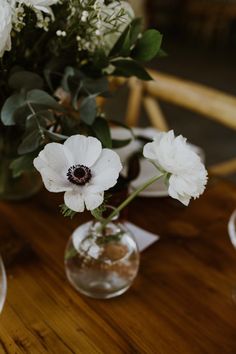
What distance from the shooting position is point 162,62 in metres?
4.01

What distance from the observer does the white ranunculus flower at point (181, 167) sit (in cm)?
46

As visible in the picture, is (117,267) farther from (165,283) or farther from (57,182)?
(57,182)

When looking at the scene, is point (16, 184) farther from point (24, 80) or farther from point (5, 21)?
point (5, 21)

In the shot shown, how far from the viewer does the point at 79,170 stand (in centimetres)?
46

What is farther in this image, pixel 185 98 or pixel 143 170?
pixel 185 98

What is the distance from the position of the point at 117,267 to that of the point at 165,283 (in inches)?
3.4

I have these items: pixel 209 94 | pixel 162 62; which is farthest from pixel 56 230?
pixel 162 62

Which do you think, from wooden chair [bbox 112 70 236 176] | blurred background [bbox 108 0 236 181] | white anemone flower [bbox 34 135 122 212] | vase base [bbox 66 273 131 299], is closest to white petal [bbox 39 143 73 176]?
white anemone flower [bbox 34 135 122 212]

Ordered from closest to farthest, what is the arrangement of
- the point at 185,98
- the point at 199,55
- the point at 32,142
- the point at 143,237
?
the point at 32,142 < the point at 143,237 < the point at 185,98 < the point at 199,55

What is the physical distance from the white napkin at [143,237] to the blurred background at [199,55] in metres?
1.63

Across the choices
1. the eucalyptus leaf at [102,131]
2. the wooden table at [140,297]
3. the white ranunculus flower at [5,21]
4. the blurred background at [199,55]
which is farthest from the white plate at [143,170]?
the blurred background at [199,55]

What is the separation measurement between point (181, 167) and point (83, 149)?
0.11 metres

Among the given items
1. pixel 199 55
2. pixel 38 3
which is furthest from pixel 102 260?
pixel 199 55

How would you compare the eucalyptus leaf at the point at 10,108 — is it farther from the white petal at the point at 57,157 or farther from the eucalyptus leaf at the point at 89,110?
the white petal at the point at 57,157
